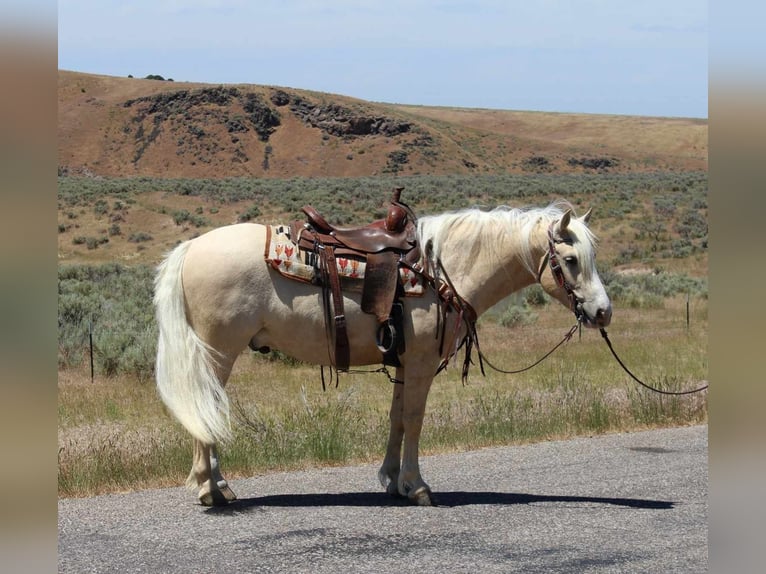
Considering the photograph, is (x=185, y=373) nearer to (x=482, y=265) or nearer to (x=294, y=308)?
(x=294, y=308)

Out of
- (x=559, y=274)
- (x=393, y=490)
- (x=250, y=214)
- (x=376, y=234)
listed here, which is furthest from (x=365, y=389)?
(x=250, y=214)

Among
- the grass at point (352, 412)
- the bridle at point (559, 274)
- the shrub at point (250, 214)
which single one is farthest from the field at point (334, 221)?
the bridle at point (559, 274)

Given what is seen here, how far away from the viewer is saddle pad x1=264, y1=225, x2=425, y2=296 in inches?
286

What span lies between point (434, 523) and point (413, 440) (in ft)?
2.85

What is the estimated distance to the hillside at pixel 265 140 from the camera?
9969 cm

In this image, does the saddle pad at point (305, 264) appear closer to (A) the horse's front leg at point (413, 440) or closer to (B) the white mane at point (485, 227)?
(B) the white mane at point (485, 227)

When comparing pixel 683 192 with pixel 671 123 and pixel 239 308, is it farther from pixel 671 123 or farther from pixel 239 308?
pixel 671 123

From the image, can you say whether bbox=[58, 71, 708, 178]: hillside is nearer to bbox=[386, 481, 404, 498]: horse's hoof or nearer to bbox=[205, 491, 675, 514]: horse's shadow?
bbox=[205, 491, 675, 514]: horse's shadow

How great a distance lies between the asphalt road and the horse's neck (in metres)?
1.69
